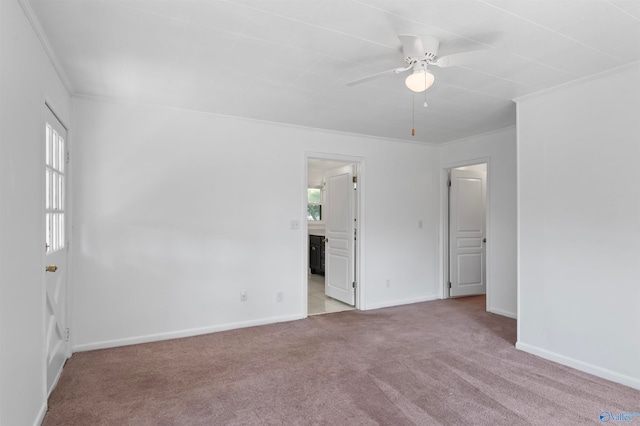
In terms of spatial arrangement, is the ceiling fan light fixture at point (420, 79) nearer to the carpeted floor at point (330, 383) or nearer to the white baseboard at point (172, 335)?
the carpeted floor at point (330, 383)

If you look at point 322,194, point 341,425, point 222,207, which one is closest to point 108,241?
point 222,207

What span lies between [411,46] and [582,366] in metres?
2.87

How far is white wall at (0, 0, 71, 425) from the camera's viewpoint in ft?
5.36

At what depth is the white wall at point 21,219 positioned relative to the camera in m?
1.63

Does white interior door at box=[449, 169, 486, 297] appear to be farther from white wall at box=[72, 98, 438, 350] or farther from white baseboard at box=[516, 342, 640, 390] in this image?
white baseboard at box=[516, 342, 640, 390]

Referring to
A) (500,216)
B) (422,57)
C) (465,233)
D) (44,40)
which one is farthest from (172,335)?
(465,233)

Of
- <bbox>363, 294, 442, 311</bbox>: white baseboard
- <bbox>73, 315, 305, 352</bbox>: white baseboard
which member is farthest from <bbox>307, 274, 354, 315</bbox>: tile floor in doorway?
<bbox>73, 315, 305, 352</bbox>: white baseboard

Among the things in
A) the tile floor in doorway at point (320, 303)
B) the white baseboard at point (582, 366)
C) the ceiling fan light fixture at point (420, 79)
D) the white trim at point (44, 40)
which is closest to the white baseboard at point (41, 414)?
the white trim at point (44, 40)

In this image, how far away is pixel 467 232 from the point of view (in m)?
5.64

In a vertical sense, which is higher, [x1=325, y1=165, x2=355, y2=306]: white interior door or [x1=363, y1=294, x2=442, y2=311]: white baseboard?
[x1=325, y1=165, x2=355, y2=306]: white interior door

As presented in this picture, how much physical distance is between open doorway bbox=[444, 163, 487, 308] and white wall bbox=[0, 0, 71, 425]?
4.94 m

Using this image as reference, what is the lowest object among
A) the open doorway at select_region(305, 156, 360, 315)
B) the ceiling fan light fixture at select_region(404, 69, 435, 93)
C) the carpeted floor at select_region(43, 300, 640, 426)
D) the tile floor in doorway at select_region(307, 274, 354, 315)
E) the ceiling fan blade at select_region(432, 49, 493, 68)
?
the tile floor in doorway at select_region(307, 274, 354, 315)

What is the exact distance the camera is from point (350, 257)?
5.05 m

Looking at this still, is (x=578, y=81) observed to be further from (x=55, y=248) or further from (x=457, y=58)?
(x=55, y=248)
